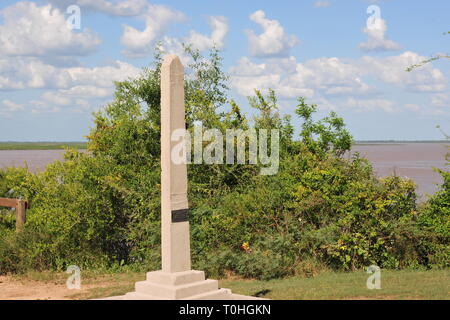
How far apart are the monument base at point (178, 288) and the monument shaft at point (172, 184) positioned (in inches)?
6.5

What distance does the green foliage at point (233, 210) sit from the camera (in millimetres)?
14781

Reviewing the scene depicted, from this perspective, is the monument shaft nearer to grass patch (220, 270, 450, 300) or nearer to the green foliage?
grass patch (220, 270, 450, 300)

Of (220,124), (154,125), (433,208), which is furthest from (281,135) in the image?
(433,208)

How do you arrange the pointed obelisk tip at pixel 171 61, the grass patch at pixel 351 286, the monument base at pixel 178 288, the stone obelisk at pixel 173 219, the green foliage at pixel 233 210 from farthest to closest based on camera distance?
the green foliage at pixel 233 210, the grass patch at pixel 351 286, the pointed obelisk tip at pixel 171 61, the stone obelisk at pixel 173 219, the monument base at pixel 178 288

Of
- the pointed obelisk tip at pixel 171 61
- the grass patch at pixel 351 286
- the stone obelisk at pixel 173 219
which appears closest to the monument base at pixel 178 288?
the stone obelisk at pixel 173 219

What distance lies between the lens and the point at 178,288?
9383 mm

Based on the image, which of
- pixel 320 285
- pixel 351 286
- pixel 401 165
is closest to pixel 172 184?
pixel 320 285

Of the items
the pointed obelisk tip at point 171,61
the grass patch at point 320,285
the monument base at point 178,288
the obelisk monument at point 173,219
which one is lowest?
the grass patch at point 320,285

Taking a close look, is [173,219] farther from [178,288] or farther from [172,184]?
[178,288]

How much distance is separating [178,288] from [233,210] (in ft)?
21.2

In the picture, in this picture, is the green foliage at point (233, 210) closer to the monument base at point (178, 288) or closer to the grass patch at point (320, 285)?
the grass patch at point (320, 285)

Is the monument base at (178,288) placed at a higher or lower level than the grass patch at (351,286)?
higher

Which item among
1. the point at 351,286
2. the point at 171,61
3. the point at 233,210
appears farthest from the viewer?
the point at 233,210

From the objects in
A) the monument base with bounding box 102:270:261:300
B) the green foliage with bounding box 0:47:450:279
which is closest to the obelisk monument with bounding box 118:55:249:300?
the monument base with bounding box 102:270:261:300
